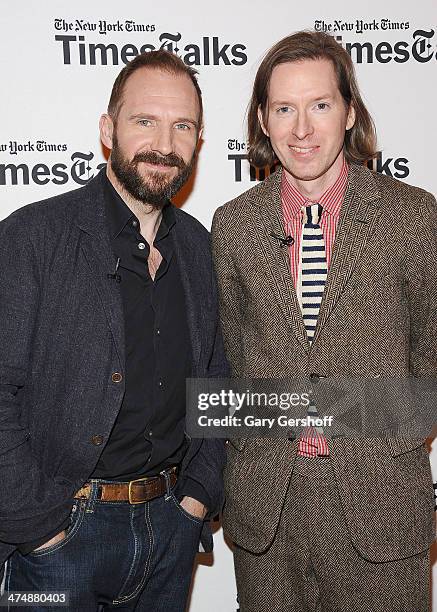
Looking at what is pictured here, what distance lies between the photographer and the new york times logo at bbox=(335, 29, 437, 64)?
3.22 m

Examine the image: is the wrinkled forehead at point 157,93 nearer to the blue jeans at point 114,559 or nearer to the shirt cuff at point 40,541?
the blue jeans at point 114,559

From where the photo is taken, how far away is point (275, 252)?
8.03 ft

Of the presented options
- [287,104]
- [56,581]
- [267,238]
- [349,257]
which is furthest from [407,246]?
[56,581]

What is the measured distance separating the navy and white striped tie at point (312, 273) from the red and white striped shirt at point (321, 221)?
0.02 m

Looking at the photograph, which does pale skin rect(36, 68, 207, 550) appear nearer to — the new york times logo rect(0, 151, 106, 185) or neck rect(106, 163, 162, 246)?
neck rect(106, 163, 162, 246)

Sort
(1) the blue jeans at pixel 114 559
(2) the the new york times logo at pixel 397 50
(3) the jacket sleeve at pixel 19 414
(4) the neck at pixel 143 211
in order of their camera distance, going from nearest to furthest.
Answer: (3) the jacket sleeve at pixel 19 414 → (1) the blue jeans at pixel 114 559 → (4) the neck at pixel 143 211 → (2) the the new york times logo at pixel 397 50

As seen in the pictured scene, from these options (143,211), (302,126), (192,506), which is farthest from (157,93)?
(192,506)

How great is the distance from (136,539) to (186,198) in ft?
5.07

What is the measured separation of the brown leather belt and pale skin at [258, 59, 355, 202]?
1.10 m

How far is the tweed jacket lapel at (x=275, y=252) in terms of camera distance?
237 cm

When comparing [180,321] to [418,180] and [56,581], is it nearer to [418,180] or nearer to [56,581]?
[56,581]

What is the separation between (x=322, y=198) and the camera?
248cm

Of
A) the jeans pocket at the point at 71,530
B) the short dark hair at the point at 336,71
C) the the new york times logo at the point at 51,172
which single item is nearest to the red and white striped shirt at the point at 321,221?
the short dark hair at the point at 336,71

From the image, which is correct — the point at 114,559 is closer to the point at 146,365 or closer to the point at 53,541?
the point at 53,541
